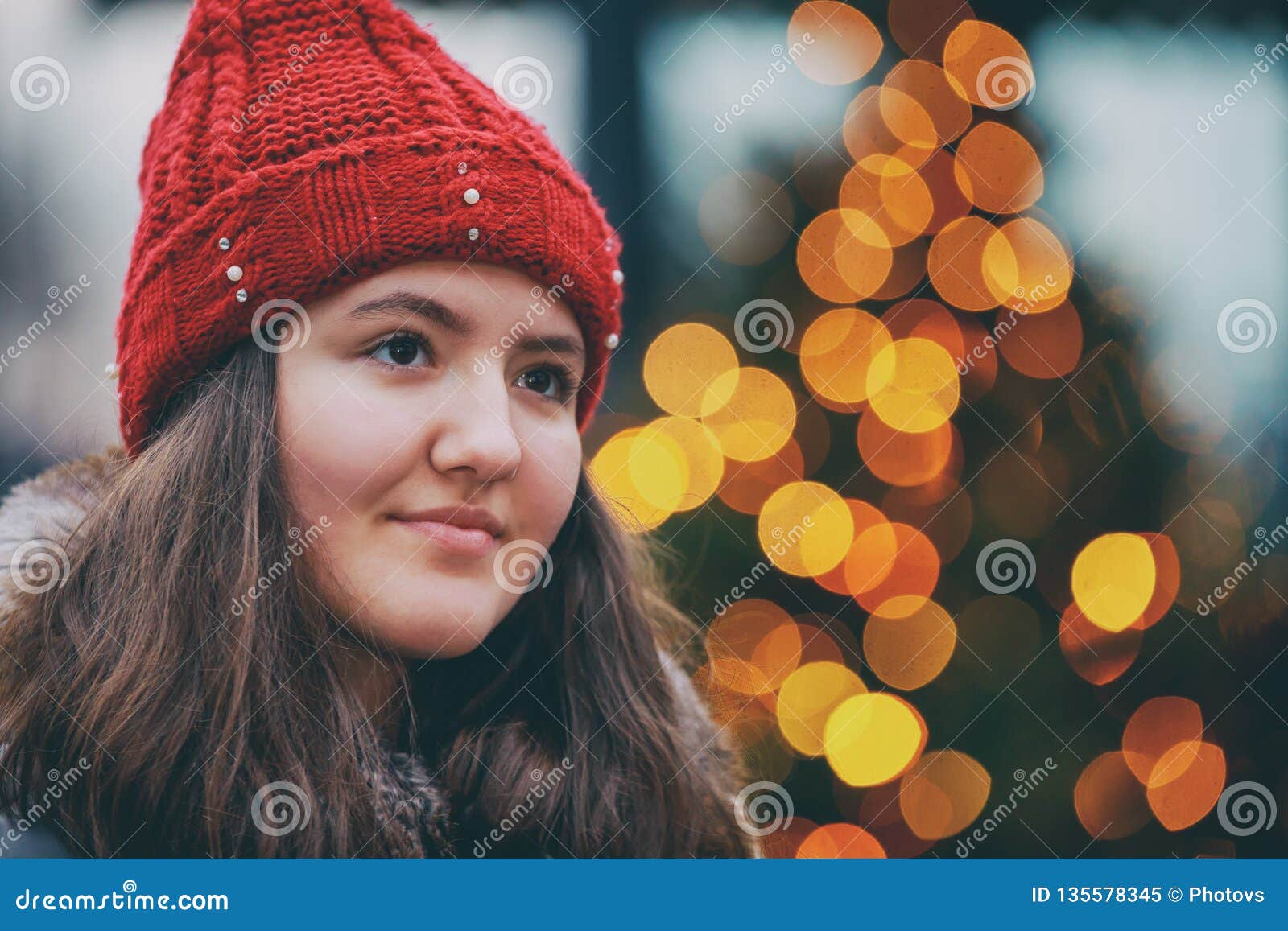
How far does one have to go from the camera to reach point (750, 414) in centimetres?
214

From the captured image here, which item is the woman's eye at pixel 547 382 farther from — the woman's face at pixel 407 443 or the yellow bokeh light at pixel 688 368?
the yellow bokeh light at pixel 688 368

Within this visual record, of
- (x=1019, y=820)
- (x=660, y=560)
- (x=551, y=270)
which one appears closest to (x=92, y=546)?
(x=551, y=270)

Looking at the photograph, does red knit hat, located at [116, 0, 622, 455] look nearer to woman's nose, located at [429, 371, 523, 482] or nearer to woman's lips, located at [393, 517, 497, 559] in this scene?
woman's nose, located at [429, 371, 523, 482]

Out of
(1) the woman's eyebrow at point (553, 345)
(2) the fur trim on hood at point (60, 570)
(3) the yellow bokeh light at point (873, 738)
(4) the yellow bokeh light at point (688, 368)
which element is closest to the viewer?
(2) the fur trim on hood at point (60, 570)

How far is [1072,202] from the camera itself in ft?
6.76

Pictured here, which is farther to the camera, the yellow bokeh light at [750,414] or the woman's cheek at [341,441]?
the yellow bokeh light at [750,414]

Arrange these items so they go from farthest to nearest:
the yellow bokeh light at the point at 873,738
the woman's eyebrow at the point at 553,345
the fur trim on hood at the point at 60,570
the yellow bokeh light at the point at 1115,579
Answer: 1. the yellow bokeh light at the point at 873,738
2. the yellow bokeh light at the point at 1115,579
3. the woman's eyebrow at the point at 553,345
4. the fur trim on hood at the point at 60,570

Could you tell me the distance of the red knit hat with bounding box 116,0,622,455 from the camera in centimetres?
131

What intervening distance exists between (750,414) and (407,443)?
1.04 m

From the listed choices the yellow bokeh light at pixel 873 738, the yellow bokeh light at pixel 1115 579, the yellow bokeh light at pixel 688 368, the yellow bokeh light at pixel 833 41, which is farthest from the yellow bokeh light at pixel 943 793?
the yellow bokeh light at pixel 833 41

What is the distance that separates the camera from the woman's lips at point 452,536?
1.28m

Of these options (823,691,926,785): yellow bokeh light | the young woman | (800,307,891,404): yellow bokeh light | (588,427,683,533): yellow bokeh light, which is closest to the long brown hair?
the young woman
